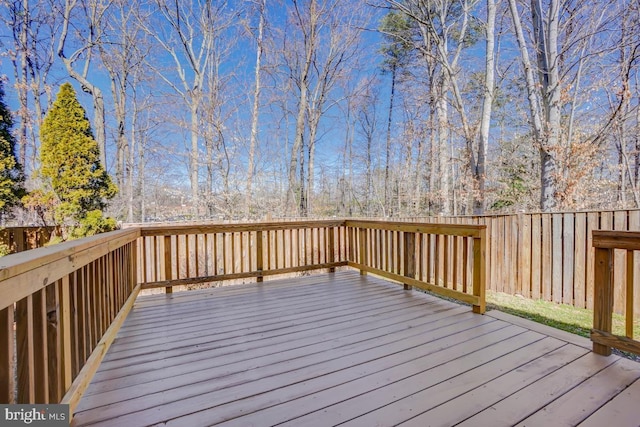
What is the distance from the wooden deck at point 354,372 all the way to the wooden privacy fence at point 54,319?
0.74ft

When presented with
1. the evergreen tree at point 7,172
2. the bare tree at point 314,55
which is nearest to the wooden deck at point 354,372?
the evergreen tree at point 7,172

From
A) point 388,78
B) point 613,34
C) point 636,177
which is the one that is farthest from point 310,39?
point 636,177

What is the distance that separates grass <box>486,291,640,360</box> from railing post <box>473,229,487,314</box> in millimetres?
624

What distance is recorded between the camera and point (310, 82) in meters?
11.4

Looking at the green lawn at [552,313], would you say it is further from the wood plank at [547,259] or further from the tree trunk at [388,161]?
the tree trunk at [388,161]

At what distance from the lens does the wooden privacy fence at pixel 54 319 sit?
3.59ft

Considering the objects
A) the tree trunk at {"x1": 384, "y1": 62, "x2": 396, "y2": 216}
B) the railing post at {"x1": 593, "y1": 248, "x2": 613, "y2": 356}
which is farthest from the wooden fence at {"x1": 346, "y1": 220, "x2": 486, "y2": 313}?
the tree trunk at {"x1": 384, "y1": 62, "x2": 396, "y2": 216}

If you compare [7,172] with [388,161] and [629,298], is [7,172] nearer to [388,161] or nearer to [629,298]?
[629,298]

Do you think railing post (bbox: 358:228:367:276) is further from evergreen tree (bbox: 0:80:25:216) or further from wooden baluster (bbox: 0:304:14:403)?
evergreen tree (bbox: 0:80:25:216)

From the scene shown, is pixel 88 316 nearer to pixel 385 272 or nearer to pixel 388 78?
pixel 385 272

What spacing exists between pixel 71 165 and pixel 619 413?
843 centimetres

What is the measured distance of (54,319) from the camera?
1516mm

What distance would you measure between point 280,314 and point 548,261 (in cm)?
382

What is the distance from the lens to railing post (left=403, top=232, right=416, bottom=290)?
4.09m
